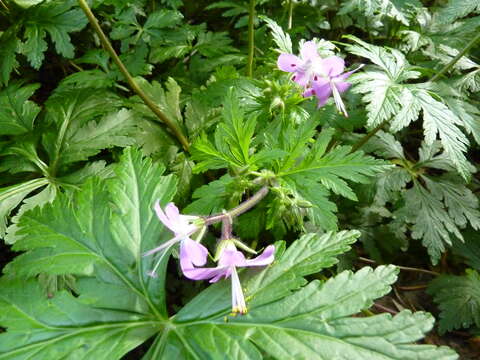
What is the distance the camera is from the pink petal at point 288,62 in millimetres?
1660

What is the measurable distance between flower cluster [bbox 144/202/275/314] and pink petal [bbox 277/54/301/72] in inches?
27.8

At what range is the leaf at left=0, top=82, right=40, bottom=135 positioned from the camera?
209 cm

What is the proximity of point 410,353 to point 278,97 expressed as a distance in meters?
0.99

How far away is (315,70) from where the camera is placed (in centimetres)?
170

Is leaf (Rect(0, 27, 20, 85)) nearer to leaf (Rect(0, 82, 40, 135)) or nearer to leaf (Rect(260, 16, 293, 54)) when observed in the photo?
leaf (Rect(0, 82, 40, 135))

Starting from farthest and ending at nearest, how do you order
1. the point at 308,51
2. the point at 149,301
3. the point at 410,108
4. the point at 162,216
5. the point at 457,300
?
the point at 457,300
the point at 410,108
the point at 308,51
the point at 149,301
the point at 162,216

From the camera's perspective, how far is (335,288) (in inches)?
52.6

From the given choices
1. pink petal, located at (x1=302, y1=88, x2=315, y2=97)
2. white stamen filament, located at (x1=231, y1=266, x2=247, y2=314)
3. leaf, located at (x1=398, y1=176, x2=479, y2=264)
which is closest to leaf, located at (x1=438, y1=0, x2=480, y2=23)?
pink petal, located at (x1=302, y1=88, x2=315, y2=97)

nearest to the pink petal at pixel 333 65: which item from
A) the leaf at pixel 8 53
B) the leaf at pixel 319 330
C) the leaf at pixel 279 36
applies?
the leaf at pixel 279 36

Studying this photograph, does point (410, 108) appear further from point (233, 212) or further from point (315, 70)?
point (233, 212)

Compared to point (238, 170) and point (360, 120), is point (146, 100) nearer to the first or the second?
point (238, 170)

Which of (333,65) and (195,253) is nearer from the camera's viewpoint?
(195,253)

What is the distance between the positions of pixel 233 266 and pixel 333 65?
2.85 feet

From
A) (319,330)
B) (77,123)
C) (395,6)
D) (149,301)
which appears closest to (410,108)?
(395,6)
